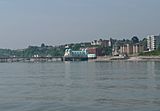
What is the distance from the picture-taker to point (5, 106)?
24.6 metres

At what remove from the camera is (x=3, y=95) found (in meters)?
30.6

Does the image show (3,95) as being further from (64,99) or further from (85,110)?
(85,110)

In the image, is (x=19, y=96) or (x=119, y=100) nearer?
(x=119, y=100)

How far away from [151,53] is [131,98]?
562 feet

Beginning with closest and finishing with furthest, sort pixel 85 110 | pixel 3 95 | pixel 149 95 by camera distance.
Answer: pixel 85 110 → pixel 149 95 → pixel 3 95

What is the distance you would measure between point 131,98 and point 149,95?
2.07m

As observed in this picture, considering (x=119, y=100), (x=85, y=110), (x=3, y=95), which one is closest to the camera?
(x=85, y=110)

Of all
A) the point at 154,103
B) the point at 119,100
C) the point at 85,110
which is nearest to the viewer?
the point at 85,110

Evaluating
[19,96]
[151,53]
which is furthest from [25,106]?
[151,53]

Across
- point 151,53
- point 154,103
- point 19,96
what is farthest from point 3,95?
point 151,53

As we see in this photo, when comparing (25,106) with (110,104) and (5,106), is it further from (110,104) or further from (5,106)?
(110,104)

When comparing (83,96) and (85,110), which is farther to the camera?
(83,96)

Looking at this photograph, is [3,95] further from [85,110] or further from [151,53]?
[151,53]

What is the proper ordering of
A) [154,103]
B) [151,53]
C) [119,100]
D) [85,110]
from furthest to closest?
1. [151,53]
2. [119,100]
3. [154,103]
4. [85,110]
